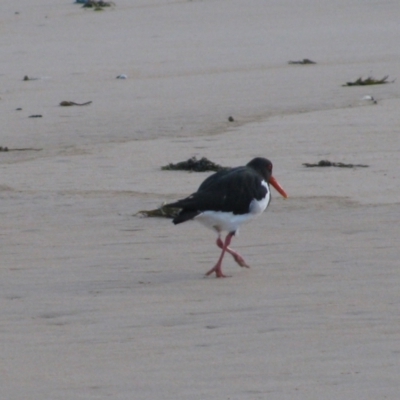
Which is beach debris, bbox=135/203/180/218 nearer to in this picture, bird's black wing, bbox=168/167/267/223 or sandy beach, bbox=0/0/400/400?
sandy beach, bbox=0/0/400/400

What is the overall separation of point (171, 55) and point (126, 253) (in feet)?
46.4

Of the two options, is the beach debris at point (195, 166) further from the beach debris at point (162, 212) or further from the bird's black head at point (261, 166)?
the bird's black head at point (261, 166)

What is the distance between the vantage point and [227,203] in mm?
6320

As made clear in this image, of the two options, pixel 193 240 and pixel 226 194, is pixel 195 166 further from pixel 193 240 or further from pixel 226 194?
pixel 226 194

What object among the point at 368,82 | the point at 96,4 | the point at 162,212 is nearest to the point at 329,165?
the point at 162,212

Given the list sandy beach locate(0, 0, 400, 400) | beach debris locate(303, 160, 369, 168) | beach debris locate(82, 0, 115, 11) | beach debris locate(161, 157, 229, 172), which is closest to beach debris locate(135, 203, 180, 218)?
sandy beach locate(0, 0, 400, 400)

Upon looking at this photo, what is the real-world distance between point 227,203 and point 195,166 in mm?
3483

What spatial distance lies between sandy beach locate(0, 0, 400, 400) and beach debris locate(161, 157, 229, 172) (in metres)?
0.17

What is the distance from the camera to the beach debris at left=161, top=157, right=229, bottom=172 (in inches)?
382

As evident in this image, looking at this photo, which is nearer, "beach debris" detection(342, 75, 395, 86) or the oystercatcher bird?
the oystercatcher bird

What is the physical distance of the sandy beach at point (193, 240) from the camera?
4422mm

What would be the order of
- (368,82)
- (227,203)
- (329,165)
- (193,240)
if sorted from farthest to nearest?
1. (368,82)
2. (329,165)
3. (193,240)
4. (227,203)

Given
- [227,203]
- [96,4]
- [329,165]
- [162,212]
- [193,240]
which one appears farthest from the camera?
[96,4]

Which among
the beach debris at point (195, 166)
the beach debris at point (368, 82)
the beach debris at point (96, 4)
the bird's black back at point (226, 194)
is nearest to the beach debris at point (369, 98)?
the beach debris at point (368, 82)
